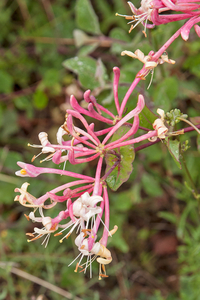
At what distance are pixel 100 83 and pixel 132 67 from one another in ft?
0.93

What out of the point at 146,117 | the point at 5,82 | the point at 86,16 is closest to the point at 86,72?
the point at 86,16

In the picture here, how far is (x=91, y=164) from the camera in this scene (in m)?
2.82

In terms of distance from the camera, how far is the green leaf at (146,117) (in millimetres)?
1230

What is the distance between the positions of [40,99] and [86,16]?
94 cm

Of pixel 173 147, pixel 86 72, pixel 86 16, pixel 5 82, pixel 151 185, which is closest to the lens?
pixel 173 147

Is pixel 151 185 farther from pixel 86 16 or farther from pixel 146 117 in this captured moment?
pixel 86 16

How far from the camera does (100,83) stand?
1.96 m

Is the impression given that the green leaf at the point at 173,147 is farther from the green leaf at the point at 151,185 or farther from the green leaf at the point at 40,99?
the green leaf at the point at 40,99

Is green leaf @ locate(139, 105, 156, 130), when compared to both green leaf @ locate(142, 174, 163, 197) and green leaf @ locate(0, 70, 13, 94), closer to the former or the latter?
green leaf @ locate(142, 174, 163, 197)

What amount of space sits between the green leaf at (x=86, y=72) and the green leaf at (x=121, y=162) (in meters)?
0.84

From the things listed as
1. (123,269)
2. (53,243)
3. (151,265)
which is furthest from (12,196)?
(151,265)

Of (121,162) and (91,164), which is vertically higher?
(121,162)

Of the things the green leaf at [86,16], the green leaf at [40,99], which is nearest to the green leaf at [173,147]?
the green leaf at [86,16]

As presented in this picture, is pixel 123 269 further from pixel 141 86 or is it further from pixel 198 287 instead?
pixel 141 86
